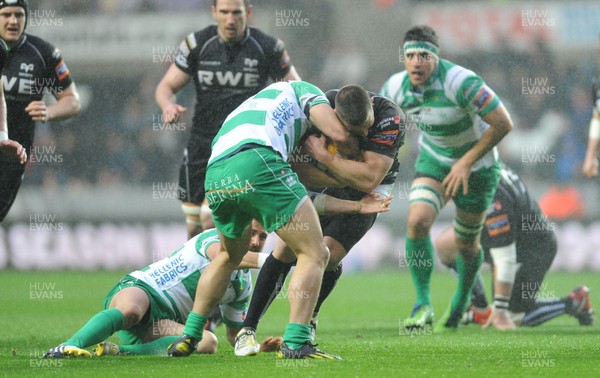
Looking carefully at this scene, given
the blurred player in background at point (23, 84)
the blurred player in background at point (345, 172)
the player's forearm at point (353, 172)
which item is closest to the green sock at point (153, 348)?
the blurred player in background at point (345, 172)

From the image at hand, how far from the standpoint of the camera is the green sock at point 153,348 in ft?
23.0

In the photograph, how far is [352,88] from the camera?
6.37 m

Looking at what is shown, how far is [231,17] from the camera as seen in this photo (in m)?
9.15

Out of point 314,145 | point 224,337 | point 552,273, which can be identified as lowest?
point 552,273

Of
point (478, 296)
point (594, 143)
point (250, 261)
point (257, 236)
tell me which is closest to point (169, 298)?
point (250, 261)

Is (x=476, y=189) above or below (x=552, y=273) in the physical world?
above

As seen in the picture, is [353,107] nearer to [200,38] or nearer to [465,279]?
[200,38]

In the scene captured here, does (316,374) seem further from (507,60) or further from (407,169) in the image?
(507,60)

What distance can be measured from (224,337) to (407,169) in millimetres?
11191

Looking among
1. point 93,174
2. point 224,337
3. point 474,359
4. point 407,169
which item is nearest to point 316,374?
point 474,359

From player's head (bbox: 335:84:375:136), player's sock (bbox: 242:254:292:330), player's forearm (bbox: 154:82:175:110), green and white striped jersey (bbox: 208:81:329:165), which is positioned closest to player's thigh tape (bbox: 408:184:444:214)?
player's forearm (bbox: 154:82:175:110)

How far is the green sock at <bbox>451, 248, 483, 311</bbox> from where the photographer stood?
9523 millimetres

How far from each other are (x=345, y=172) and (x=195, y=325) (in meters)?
1.39

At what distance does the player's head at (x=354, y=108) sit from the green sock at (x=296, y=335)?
1.26 meters
